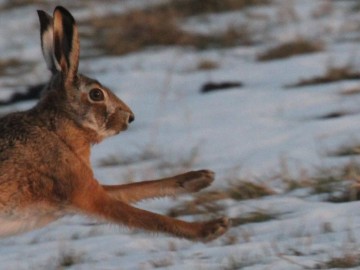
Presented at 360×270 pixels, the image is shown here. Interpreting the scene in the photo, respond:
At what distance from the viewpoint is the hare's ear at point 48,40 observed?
6051mm

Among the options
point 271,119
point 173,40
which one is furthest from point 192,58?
point 271,119

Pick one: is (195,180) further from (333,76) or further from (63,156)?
(333,76)

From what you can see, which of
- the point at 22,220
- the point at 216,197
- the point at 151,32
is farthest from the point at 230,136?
the point at 151,32

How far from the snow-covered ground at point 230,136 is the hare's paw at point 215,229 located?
0.44 ft

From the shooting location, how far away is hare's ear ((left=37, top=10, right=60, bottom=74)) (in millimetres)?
6051

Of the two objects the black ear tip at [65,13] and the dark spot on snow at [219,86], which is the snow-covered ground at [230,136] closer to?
the dark spot on snow at [219,86]

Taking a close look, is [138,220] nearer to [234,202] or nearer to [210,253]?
[210,253]

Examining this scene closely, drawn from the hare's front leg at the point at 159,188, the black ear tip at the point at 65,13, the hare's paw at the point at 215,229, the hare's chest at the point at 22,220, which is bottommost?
the hare's paw at the point at 215,229

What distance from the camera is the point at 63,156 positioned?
5.87m

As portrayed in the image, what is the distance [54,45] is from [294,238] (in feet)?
5.15

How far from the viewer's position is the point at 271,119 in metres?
8.84

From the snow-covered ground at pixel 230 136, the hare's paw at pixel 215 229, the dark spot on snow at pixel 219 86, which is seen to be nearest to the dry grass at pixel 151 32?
the snow-covered ground at pixel 230 136

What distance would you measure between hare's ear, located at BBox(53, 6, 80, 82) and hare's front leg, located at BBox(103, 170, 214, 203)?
2.19ft

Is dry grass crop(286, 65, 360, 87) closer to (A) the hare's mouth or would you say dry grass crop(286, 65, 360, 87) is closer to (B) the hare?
(B) the hare
